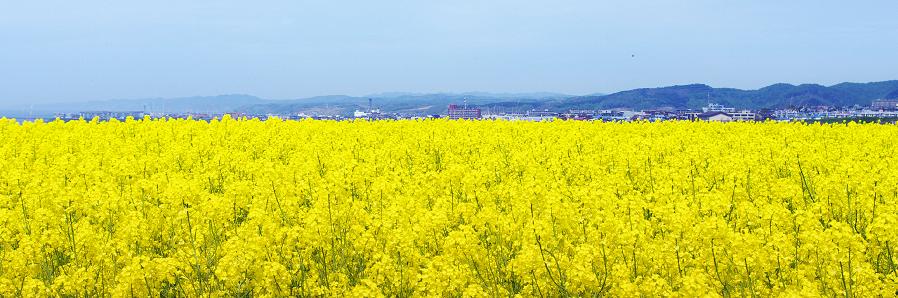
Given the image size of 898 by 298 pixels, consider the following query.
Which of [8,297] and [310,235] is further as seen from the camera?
[310,235]

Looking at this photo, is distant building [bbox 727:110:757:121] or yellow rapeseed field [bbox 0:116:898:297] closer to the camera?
yellow rapeseed field [bbox 0:116:898:297]

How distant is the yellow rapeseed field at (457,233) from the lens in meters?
5.45

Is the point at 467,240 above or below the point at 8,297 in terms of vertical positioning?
above

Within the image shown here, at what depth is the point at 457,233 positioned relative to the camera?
19.1 ft

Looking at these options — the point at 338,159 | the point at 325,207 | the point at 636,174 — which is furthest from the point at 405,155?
the point at 325,207

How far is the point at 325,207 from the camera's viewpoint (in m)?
7.00

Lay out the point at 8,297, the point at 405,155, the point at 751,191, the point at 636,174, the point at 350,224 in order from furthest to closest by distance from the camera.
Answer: the point at 405,155
the point at 636,174
the point at 751,191
the point at 350,224
the point at 8,297

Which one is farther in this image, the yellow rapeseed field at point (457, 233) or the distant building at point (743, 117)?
the distant building at point (743, 117)

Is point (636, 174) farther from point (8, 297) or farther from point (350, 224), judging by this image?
point (8, 297)

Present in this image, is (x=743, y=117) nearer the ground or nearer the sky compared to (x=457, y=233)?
nearer the ground

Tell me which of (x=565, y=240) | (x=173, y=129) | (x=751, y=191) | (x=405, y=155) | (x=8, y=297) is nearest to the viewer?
(x=8, y=297)

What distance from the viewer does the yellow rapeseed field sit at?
17.9 ft

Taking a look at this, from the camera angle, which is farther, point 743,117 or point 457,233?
point 743,117

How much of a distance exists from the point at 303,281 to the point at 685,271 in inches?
131
